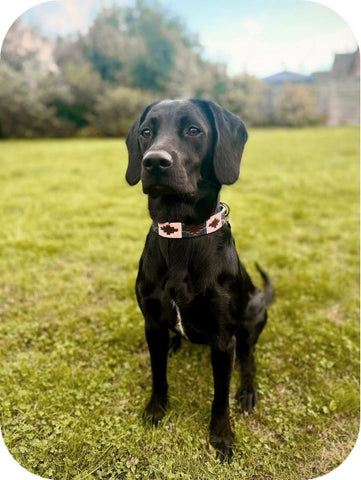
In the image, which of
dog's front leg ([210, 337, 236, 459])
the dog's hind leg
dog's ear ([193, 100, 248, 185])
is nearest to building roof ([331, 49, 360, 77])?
dog's ear ([193, 100, 248, 185])

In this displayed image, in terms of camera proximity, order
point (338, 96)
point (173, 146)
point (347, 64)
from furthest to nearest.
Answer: point (338, 96) < point (347, 64) < point (173, 146)

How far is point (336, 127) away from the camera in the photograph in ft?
55.4

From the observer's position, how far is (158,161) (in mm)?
1716

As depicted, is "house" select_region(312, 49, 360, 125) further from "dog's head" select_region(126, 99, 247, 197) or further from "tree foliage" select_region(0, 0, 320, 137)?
"dog's head" select_region(126, 99, 247, 197)

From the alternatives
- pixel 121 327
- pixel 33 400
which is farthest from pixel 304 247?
pixel 33 400

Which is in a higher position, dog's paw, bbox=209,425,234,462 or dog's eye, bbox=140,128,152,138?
dog's eye, bbox=140,128,152,138

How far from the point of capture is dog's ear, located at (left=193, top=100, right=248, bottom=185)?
1.96 metres

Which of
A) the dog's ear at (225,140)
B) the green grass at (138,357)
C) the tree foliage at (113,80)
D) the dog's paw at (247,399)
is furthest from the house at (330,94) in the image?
the dog's paw at (247,399)

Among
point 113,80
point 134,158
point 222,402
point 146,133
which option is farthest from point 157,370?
point 113,80

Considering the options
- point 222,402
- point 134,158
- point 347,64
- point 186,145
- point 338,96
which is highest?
point 347,64

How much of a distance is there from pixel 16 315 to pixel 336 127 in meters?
17.3

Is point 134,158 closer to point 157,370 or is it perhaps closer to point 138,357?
point 157,370

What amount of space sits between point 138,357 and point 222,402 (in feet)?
A: 2.72

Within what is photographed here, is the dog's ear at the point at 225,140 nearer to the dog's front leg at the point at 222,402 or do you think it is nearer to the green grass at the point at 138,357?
the dog's front leg at the point at 222,402
